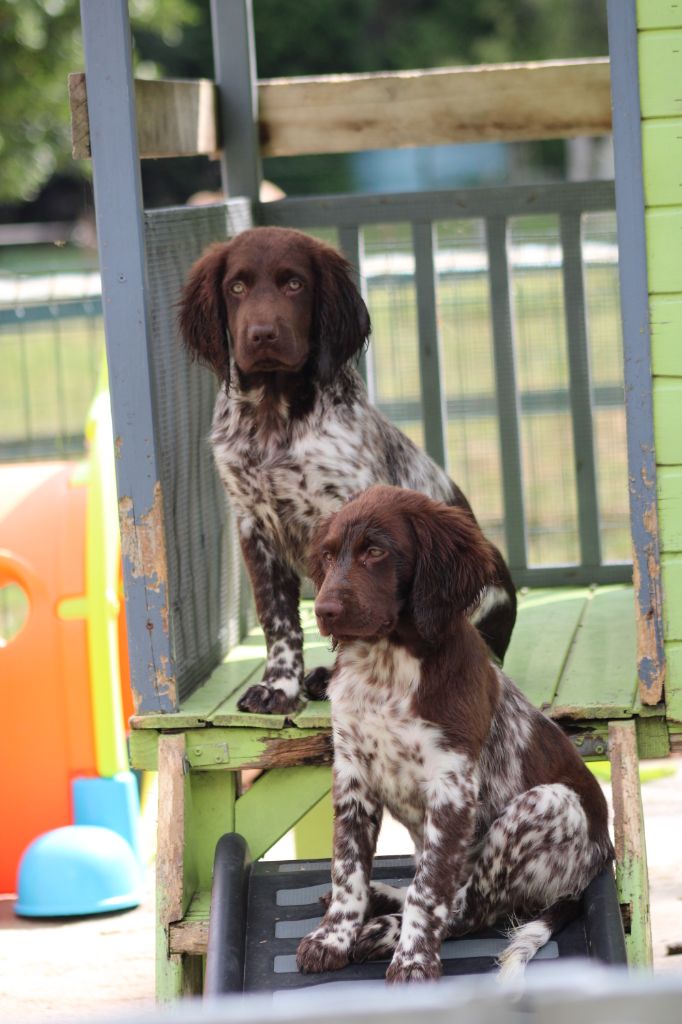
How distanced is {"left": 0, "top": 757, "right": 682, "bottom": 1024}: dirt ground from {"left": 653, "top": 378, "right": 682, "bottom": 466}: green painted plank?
176 centimetres

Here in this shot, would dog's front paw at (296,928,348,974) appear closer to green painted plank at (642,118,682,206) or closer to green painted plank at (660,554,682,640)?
green painted plank at (660,554,682,640)

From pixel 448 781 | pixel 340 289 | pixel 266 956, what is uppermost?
pixel 340 289

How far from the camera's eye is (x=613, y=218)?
5.75 meters

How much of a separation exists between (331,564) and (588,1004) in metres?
2.19

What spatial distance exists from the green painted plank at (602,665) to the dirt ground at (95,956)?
0.96 m

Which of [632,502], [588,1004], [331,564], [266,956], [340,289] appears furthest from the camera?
[340,289]

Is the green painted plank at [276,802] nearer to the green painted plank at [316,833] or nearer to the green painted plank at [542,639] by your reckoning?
the green painted plank at [542,639]

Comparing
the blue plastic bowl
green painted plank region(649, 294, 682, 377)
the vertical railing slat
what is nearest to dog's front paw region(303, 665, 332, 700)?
green painted plank region(649, 294, 682, 377)

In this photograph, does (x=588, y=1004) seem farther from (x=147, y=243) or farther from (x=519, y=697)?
(x=147, y=243)

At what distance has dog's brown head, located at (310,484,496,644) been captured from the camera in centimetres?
316

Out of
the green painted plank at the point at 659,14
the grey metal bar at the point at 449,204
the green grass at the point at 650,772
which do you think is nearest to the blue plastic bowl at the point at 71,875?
the green grass at the point at 650,772

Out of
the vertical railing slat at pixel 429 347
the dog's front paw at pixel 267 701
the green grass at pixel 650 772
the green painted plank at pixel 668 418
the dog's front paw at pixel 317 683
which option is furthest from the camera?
the green grass at pixel 650 772

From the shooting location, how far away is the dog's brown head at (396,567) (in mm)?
3158

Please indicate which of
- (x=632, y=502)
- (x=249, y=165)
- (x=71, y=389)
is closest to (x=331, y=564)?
(x=632, y=502)
